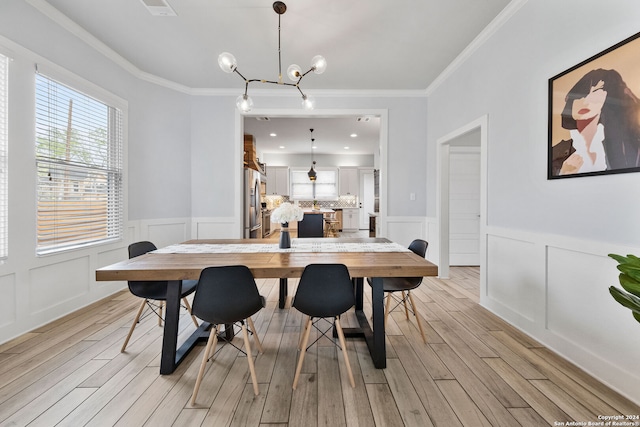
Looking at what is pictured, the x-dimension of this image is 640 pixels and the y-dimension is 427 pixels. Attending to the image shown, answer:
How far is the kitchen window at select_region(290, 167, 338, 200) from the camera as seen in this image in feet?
32.6

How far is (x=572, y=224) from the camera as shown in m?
1.86

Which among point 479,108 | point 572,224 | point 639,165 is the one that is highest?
point 479,108

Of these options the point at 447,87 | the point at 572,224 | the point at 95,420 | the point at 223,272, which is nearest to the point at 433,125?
the point at 447,87

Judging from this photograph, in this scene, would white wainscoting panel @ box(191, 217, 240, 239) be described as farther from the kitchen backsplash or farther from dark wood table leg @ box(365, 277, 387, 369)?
→ the kitchen backsplash

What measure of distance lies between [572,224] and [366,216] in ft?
27.7

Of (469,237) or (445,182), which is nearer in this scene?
(445,182)

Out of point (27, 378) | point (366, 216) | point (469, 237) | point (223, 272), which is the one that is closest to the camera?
point (223, 272)

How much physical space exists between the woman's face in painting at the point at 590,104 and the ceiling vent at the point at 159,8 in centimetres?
335

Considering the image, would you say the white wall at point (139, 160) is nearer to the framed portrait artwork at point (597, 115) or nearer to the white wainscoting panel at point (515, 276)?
the white wainscoting panel at point (515, 276)

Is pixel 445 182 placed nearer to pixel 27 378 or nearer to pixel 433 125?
pixel 433 125

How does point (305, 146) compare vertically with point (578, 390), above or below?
above

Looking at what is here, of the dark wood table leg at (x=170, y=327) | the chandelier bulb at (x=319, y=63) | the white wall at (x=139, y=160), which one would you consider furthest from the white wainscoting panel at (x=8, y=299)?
the chandelier bulb at (x=319, y=63)

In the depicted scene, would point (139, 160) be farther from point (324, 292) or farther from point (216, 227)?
point (324, 292)

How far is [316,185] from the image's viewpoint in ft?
32.8
